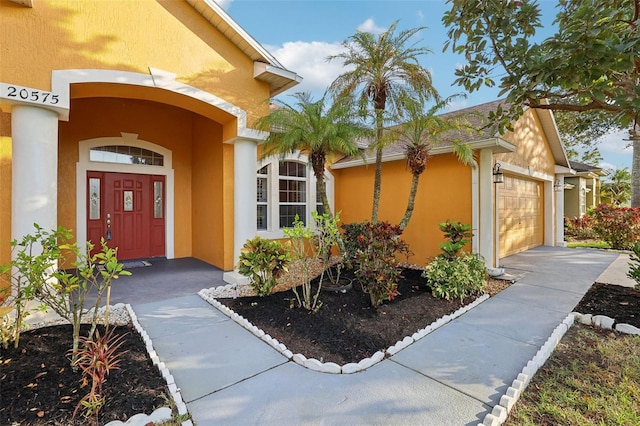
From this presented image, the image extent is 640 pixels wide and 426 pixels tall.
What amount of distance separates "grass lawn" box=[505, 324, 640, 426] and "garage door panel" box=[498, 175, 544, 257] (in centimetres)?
539

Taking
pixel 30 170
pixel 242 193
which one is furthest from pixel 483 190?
pixel 30 170

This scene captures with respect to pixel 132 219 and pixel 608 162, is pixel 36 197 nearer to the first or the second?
pixel 132 219

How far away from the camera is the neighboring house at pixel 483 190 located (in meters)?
7.43

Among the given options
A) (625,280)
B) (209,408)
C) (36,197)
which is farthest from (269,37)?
(625,280)

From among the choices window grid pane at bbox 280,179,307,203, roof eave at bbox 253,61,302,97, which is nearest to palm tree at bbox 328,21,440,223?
roof eave at bbox 253,61,302,97

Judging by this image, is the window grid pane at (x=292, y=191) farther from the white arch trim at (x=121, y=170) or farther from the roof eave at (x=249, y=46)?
the white arch trim at (x=121, y=170)

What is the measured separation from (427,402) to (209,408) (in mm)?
2033

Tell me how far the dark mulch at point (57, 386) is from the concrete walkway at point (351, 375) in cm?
29

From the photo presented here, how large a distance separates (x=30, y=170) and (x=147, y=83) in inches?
90.3

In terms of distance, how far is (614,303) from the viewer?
5.21 metres

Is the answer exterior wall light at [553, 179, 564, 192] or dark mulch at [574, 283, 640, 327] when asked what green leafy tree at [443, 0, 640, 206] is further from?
exterior wall light at [553, 179, 564, 192]

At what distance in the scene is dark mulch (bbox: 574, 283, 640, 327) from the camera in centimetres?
464

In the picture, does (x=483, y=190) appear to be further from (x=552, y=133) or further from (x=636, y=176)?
(x=636, y=176)

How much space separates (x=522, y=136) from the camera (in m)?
9.67
